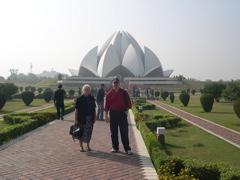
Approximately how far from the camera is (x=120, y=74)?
60969mm

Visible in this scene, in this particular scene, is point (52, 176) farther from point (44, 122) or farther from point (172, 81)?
point (172, 81)

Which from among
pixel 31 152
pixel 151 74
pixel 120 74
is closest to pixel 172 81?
pixel 151 74

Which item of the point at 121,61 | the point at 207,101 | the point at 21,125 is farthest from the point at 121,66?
the point at 21,125

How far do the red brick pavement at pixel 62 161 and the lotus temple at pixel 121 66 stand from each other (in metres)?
46.1

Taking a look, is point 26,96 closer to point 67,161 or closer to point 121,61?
point 67,161

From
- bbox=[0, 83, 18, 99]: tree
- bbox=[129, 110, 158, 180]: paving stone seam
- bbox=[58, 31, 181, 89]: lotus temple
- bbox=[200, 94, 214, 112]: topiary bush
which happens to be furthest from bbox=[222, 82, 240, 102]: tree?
bbox=[58, 31, 181, 89]: lotus temple

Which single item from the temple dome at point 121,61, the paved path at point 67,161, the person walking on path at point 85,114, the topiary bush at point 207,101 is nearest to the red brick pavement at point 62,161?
the paved path at point 67,161

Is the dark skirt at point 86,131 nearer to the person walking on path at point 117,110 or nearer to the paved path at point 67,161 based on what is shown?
the paved path at point 67,161

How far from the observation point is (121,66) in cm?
5788

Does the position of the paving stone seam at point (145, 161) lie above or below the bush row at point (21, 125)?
below

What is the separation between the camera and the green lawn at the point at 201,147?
5.07m

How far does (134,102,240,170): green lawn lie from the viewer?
507cm

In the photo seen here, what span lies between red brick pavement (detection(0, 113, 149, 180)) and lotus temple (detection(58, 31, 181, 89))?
4615cm

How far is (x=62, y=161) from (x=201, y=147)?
126 inches
